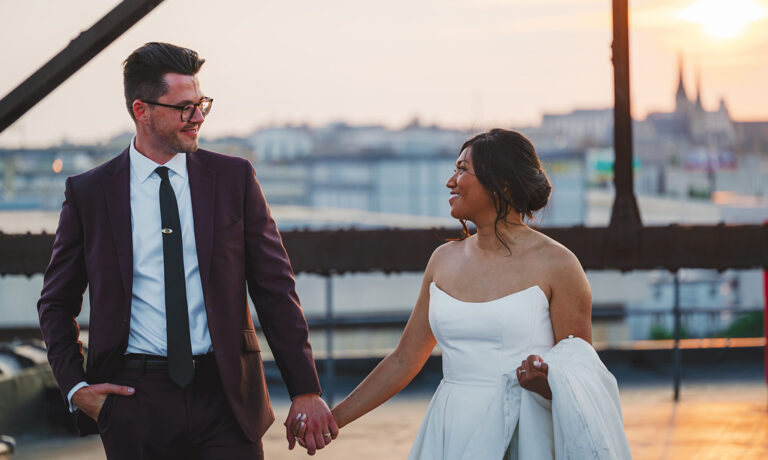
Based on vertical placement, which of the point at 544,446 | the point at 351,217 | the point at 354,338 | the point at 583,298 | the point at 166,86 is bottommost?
the point at 354,338

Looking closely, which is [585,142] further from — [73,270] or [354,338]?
[73,270]

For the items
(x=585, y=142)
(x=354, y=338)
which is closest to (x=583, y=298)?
(x=354, y=338)

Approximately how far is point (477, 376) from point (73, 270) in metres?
1.05

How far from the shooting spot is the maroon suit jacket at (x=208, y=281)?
99.0 inches

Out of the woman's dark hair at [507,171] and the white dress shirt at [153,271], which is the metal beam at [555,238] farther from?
the white dress shirt at [153,271]

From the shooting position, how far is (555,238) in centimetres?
478

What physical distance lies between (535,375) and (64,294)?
1.18 meters

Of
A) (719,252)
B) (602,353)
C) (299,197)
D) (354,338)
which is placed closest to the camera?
(719,252)

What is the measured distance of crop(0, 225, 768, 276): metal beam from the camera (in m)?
4.61

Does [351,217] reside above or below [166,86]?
below

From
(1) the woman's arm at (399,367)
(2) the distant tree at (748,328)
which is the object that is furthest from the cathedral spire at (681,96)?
(1) the woman's arm at (399,367)

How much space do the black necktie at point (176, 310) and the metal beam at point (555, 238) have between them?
85.7 inches

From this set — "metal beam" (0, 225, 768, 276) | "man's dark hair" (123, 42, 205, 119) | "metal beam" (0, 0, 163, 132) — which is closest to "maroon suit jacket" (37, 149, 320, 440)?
"man's dark hair" (123, 42, 205, 119)

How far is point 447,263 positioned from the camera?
268 centimetres
